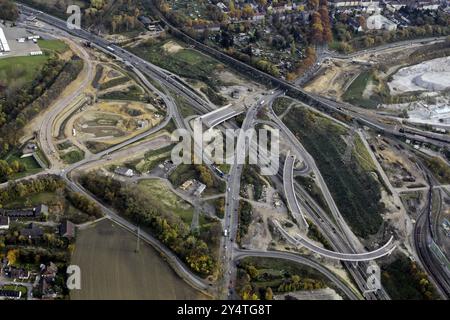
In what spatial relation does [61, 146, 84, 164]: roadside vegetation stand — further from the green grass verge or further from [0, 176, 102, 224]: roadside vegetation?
the green grass verge

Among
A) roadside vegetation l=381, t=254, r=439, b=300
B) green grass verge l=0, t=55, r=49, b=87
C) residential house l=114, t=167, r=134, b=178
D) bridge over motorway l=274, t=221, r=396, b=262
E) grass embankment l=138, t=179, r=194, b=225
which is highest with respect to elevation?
green grass verge l=0, t=55, r=49, b=87

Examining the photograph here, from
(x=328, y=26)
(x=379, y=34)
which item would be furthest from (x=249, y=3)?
(x=379, y=34)

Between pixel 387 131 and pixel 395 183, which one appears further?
pixel 387 131

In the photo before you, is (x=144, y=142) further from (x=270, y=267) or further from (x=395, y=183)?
(x=395, y=183)

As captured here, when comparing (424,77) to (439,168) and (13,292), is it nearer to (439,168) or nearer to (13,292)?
(439,168)

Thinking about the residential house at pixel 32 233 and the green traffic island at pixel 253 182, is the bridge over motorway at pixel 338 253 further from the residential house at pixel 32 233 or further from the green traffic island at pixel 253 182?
the residential house at pixel 32 233

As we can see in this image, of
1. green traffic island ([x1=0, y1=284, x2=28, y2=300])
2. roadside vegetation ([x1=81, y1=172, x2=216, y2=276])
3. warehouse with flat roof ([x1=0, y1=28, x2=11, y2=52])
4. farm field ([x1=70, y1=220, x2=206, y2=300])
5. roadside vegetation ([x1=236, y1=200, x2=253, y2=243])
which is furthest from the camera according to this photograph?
warehouse with flat roof ([x1=0, y1=28, x2=11, y2=52])

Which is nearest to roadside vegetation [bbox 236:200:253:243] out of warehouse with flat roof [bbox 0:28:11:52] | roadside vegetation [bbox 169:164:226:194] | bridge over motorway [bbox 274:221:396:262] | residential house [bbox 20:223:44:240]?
bridge over motorway [bbox 274:221:396:262]
